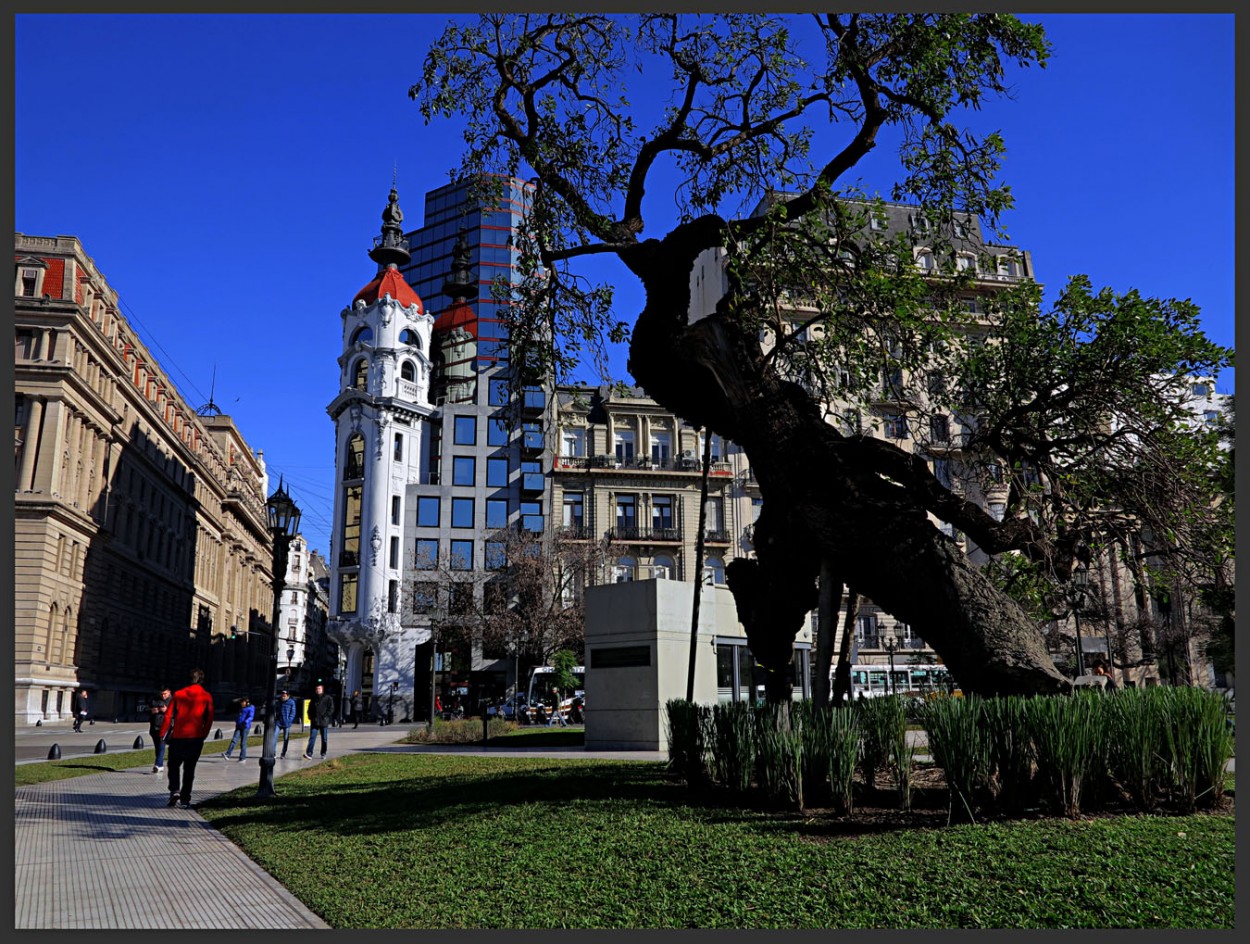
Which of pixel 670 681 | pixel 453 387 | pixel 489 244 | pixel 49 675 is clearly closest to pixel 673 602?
pixel 670 681

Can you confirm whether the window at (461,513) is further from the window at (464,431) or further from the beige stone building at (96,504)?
the beige stone building at (96,504)

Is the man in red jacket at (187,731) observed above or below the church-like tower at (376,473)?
below

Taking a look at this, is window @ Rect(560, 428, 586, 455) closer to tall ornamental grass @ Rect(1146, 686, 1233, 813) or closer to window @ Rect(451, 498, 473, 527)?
window @ Rect(451, 498, 473, 527)

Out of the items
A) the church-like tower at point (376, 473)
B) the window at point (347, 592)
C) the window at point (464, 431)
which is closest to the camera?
the church-like tower at point (376, 473)

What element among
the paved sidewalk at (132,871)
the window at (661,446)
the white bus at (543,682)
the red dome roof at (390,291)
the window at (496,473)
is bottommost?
the white bus at (543,682)

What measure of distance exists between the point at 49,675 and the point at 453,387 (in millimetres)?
31704

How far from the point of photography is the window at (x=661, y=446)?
196ft

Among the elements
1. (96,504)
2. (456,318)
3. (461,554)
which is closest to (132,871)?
(461,554)

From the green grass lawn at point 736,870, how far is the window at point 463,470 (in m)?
52.1

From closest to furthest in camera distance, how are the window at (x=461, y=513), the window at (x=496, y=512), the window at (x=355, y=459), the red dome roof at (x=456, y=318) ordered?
the window at (x=355, y=459), the window at (x=461, y=513), the window at (x=496, y=512), the red dome roof at (x=456, y=318)

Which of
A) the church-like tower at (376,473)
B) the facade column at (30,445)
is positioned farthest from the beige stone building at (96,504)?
the church-like tower at (376,473)

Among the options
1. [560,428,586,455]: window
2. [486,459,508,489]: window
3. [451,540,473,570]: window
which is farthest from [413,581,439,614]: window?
[560,428,586,455]: window

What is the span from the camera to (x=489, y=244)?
9762 centimetres

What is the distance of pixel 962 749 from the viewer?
761cm
